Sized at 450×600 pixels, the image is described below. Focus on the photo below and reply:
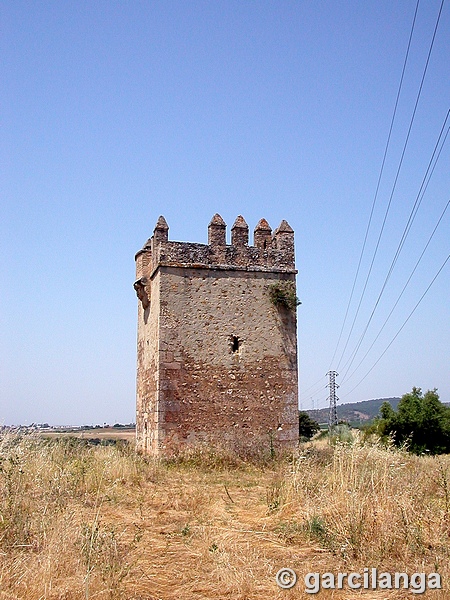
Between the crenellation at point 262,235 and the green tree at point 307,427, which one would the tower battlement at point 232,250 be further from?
the green tree at point 307,427

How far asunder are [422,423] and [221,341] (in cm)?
1629

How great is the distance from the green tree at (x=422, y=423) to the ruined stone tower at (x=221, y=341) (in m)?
12.9

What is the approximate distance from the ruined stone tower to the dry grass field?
483 centimetres

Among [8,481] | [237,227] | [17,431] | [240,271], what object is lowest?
[8,481]

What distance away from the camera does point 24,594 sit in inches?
190

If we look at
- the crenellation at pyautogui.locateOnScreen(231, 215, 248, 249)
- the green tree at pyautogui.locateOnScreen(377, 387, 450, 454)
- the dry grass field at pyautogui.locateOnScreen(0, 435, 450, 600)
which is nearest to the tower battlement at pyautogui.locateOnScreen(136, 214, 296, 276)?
the crenellation at pyautogui.locateOnScreen(231, 215, 248, 249)

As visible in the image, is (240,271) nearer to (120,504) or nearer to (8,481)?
(120,504)

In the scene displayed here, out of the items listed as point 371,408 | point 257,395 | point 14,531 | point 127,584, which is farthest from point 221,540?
point 371,408

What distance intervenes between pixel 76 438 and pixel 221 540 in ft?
25.1

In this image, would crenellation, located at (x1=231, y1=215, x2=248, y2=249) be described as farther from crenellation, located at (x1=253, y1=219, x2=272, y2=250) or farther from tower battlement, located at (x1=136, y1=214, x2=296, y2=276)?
crenellation, located at (x1=253, y1=219, x2=272, y2=250)

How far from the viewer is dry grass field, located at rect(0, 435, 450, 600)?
528 cm

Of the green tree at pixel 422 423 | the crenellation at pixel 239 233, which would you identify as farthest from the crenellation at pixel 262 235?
the green tree at pixel 422 423

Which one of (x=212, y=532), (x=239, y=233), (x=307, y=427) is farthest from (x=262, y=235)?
(x=307, y=427)

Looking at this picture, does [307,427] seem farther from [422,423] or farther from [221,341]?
[221,341]
